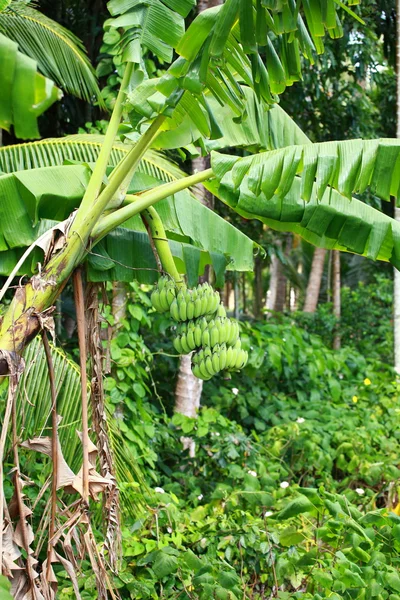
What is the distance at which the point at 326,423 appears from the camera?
6262 millimetres

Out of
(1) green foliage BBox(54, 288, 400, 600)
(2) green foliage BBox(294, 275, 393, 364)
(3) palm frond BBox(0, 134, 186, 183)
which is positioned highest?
(3) palm frond BBox(0, 134, 186, 183)

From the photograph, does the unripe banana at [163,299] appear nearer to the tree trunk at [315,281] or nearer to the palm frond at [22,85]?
the palm frond at [22,85]

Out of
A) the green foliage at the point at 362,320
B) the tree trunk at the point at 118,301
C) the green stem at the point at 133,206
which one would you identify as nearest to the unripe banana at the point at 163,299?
the green stem at the point at 133,206

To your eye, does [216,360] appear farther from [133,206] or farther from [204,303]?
[133,206]

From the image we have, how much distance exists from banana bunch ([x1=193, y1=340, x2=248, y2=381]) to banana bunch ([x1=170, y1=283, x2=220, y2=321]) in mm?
137

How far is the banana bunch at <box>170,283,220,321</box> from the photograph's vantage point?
248 cm

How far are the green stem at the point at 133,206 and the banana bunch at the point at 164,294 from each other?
11.6 inches

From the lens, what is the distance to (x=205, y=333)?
8.18ft

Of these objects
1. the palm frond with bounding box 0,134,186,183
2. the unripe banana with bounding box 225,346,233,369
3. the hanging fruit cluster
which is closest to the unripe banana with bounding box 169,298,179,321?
the hanging fruit cluster

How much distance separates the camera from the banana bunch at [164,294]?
253cm

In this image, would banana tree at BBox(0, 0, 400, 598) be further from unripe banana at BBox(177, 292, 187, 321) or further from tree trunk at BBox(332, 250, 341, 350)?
tree trunk at BBox(332, 250, 341, 350)

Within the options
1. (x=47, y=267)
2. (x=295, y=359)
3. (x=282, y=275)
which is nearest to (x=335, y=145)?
(x=47, y=267)

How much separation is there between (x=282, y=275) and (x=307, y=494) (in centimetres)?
996

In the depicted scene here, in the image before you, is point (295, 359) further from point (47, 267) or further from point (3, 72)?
point (3, 72)
